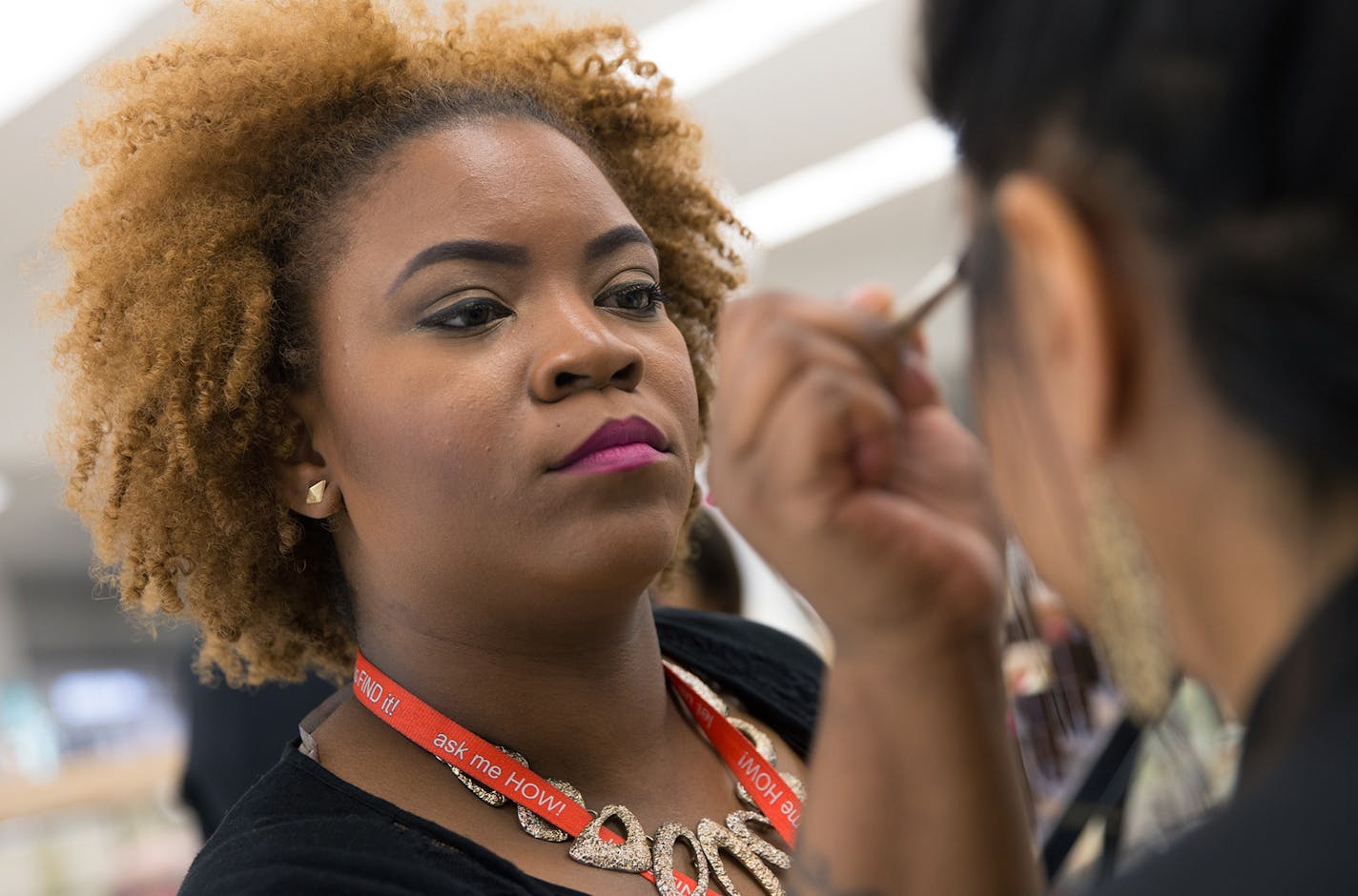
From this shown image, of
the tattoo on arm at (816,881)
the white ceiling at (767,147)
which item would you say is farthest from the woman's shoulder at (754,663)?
the white ceiling at (767,147)

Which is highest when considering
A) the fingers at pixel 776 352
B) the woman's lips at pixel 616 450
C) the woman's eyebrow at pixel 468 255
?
the woman's eyebrow at pixel 468 255

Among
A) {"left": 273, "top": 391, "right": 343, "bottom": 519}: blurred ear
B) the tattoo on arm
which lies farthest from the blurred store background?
{"left": 273, "top": 391, "right": 343, "bottom": 519}: blurred ear

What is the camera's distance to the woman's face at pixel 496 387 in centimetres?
124

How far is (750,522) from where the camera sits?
2.88 ft

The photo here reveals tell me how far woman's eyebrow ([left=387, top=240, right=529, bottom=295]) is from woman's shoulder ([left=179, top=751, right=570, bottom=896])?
0.49 meters

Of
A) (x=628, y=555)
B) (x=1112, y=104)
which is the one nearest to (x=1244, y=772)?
(x=1112, y=104)

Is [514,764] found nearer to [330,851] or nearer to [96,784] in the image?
[330,851]

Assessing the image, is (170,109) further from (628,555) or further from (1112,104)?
(1112,104)

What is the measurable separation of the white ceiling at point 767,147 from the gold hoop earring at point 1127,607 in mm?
3127

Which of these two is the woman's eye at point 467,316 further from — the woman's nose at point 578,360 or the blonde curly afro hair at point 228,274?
the blonde curly afro hair at point 228,274

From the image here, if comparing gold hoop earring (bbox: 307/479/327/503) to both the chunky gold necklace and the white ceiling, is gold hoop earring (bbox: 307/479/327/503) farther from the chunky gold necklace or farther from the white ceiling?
the white ceiling

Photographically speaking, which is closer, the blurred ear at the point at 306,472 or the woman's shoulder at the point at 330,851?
the woman's shoulder at the point at 330,851

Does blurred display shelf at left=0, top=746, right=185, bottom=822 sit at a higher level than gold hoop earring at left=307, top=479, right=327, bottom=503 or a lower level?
lower

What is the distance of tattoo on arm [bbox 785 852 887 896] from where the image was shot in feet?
3.06
